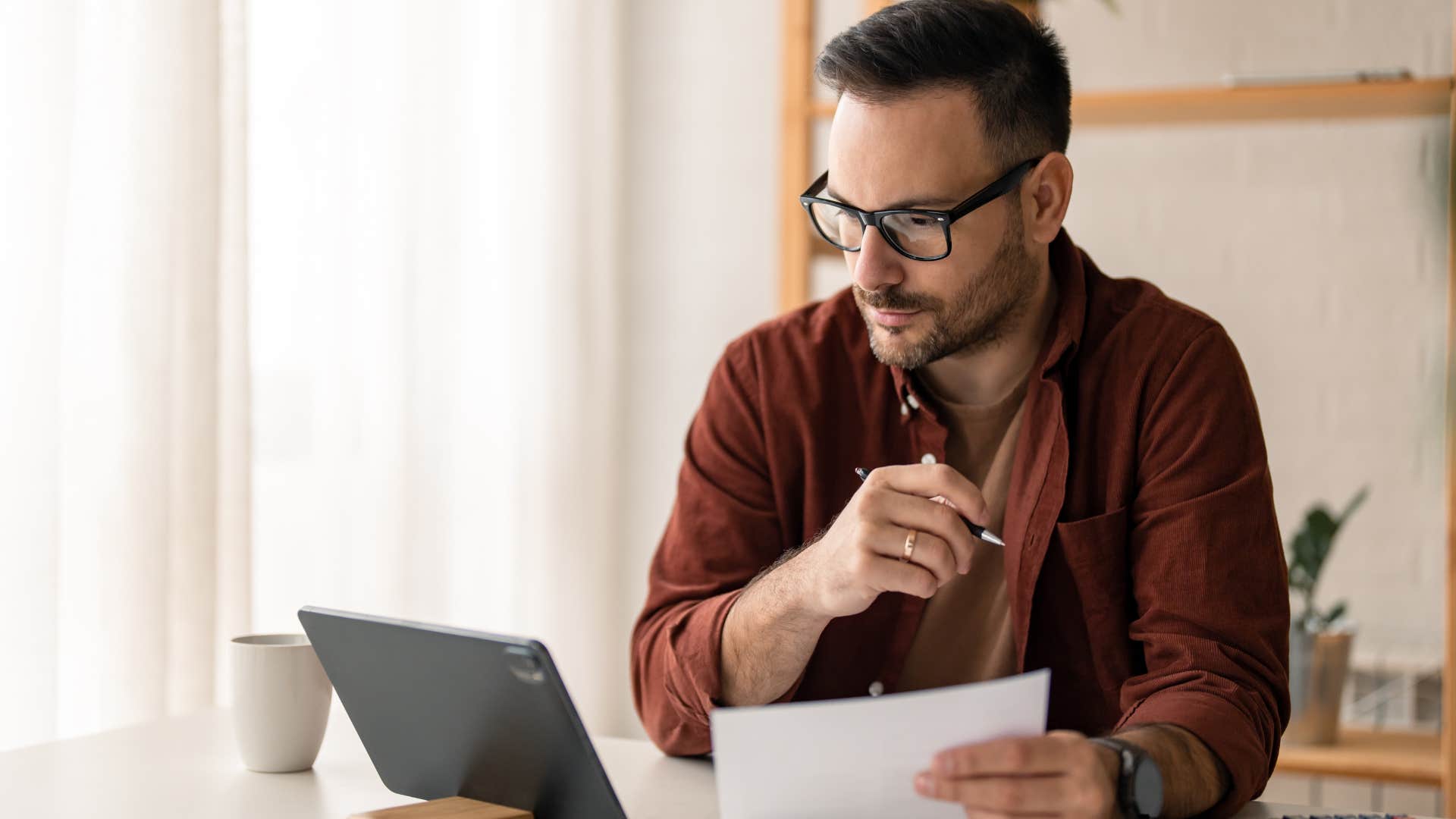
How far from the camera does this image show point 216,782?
3.63 feet

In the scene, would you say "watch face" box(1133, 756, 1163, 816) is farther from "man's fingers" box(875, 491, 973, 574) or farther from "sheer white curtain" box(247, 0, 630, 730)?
"sheer white curtain" box(247, 0, 630, 730)

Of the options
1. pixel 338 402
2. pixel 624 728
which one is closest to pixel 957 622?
pixel 338 402

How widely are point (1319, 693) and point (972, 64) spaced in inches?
54.8

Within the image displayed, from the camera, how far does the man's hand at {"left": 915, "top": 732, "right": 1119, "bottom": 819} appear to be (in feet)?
2.77

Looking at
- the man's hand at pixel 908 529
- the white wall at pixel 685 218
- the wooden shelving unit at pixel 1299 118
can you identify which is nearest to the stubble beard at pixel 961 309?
the man's hand at pixel 908 529

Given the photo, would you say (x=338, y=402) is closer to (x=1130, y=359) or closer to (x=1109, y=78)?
(x=1130, y=359)

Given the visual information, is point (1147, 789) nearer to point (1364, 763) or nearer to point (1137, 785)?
point (1137, 785)

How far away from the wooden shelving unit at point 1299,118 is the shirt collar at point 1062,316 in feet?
2.38

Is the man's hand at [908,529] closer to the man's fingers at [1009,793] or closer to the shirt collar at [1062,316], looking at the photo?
the man's fingers at [1009,793]

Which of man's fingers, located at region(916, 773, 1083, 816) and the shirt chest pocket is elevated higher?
the shirt chest pocket

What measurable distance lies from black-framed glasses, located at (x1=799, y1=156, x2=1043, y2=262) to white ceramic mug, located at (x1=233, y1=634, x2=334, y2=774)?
2.10 feet

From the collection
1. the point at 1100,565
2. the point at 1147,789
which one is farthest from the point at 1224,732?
the point at 1100,565

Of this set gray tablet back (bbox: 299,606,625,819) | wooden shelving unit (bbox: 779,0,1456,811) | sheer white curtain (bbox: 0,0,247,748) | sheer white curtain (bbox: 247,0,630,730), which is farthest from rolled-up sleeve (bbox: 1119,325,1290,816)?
sheer white curtain (bbox: 247,0,630,730)

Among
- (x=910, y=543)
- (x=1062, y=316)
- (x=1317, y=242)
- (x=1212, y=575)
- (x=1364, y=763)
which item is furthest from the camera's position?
(x=1317, y=242)
